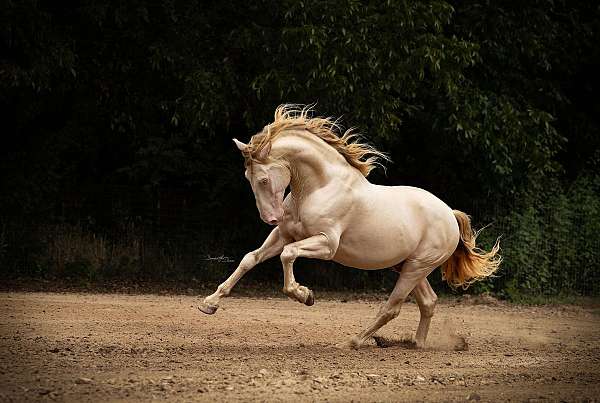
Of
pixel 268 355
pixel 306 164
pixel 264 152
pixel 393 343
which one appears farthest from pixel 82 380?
pixel 393 343

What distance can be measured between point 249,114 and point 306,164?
25.3 feet

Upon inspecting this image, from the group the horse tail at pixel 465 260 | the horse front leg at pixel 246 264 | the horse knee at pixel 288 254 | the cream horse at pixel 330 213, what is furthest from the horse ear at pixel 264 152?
the horse tail at pixel 465 260

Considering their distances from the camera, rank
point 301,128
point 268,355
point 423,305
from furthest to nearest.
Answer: point 423,305 → point 301,128 → point 268,355

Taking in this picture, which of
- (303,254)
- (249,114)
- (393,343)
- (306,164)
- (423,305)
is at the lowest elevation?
(393,343)

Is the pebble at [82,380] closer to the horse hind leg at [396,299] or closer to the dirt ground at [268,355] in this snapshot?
the dirt ground at [268,355]

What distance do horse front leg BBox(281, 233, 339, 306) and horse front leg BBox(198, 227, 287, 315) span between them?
41 cm

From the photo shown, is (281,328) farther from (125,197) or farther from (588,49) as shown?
(588,49)

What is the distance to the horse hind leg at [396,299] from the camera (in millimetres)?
10156

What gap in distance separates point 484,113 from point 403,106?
142cm

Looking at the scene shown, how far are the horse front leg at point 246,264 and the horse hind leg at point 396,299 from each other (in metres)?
1.24

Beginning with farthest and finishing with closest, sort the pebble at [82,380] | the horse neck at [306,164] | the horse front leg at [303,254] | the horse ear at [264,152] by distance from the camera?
the horse neck at [306,164]
the horse ear at [264,152]
the horse front leg at [303,254]
the pebble at [82,380]

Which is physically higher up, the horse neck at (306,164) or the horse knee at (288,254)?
the horse neck at (306,164)

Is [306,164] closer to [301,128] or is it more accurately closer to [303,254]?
[301,128]

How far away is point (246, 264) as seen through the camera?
957 centimetres
